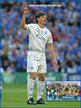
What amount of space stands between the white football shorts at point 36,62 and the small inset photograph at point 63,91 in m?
0.53

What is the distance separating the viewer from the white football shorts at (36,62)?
8461mm

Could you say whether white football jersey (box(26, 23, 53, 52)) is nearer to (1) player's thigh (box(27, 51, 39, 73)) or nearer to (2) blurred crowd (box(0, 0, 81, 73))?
(1) player's thigh (box(27, 51, 39, 73))

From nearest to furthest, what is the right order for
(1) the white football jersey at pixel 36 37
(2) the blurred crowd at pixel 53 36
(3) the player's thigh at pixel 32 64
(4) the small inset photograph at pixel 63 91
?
1. (3) the player's thigh at pixel 32 64
2. (1) the white football jersey at pixel 36 37
3. (4) the small inset photograph at pixel 63 91
4. (2) the blurred crowd at pixel 53 36

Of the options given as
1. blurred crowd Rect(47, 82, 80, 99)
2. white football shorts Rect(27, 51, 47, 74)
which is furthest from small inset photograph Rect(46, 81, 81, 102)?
white football shorts Rect(27, 51, 47, 74)

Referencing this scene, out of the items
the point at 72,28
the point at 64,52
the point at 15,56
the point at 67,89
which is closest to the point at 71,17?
the point at 72,28

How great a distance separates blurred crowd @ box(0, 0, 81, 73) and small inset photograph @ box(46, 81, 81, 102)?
34.4 ft

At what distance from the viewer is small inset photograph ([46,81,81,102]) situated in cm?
898

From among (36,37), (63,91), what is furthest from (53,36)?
(36,37)

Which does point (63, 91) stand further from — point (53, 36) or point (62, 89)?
point (53, 36)

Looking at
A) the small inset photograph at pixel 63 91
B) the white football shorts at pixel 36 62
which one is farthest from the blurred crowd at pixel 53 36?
the white football shorts at pixel 36 62

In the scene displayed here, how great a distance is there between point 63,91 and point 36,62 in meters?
1.03

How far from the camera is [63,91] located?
356 inches

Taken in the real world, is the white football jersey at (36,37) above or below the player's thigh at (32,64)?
above

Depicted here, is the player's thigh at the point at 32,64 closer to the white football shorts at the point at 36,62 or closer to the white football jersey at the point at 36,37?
the white football shorts at the point at 36,62
